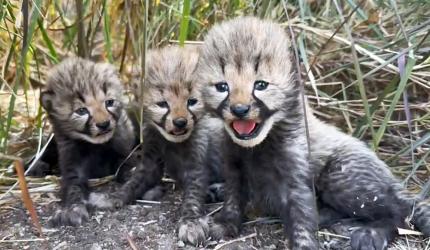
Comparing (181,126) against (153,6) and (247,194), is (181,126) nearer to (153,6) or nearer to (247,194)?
(247,194)

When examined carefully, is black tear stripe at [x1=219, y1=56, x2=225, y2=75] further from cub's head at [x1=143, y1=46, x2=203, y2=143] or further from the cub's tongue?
cub's head at [x1=143, y1=46, x2=203, y2=143]

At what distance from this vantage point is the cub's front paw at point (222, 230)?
337cm

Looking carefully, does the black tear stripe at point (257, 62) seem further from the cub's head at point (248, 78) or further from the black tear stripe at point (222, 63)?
the black tear stripe at point (222, 63)

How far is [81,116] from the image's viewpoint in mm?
3807

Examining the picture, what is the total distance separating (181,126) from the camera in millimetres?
3605

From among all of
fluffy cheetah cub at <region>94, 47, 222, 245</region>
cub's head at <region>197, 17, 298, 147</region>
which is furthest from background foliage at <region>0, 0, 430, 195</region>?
cub's head at <region>197, 17, 298, 147</region>

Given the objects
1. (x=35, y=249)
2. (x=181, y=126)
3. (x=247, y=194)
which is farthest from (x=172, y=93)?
(x=35, y=249)

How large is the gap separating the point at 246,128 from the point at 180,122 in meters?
0.57

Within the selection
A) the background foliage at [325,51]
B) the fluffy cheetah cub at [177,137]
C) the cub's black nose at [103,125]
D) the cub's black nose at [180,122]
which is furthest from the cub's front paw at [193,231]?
the background foliage at [325,51]

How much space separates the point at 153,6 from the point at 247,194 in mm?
1297

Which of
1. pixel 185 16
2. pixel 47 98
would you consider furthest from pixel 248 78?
pixel 47 98

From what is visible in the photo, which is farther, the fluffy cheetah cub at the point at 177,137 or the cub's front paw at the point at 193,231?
the fluffy cheetah cub at the point at 177,137

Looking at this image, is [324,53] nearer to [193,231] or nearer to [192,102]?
[192,102]

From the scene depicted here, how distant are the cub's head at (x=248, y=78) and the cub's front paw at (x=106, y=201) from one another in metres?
0.82
